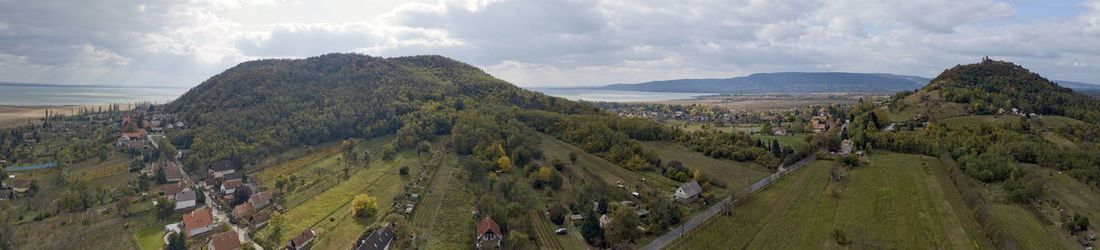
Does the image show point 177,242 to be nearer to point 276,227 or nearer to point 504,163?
point 276,227

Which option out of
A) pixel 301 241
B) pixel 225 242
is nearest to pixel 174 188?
pixel 225 242

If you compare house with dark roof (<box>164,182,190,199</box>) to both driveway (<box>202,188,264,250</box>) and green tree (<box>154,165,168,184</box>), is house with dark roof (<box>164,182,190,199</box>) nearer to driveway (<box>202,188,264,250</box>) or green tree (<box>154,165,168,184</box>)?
driveway (<box>202,188,264,250</box>)

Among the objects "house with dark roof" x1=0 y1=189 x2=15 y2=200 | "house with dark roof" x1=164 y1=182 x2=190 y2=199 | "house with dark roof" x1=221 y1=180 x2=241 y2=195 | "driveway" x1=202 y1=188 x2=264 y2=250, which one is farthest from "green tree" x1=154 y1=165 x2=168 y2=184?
"house with dark roof" x1=0 y1=189 x2=15 y2=200

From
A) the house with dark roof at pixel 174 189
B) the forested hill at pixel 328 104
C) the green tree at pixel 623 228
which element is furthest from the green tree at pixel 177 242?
the green tree at pixel 623 228

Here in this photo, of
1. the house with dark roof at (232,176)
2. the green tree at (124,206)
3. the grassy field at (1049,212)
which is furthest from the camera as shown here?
the house with dark roof at (232,176)

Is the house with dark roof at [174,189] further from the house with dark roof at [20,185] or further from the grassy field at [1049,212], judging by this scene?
the grassy field at [1049,212]

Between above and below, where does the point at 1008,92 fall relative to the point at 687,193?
above
